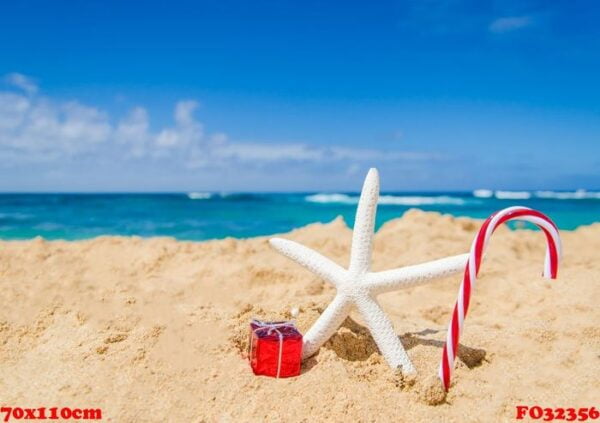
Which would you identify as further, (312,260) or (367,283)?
(312,260)

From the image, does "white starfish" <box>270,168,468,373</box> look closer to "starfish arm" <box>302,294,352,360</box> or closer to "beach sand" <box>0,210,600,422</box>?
"starfish arm" <box>302,294,352,360</box>

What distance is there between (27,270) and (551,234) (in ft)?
17.1

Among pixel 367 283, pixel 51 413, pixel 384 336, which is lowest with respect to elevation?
pixel 51 413

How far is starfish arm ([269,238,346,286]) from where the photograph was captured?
342cm

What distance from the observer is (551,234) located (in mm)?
4035

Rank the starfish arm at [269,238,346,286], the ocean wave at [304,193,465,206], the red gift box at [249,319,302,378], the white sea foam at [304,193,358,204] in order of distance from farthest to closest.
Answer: the white sea foam at [304,193,358,204] → the ocean wave at [304,193,465,206] → the starfish arm at [269,238,346,286] → the red gift box at [249,319,302,378]

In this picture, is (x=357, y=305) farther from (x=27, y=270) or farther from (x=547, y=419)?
(x=27, y=270)

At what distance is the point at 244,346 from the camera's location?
3.39 metres

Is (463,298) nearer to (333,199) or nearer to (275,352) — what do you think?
(275,352)

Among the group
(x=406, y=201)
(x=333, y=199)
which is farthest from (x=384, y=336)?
(x=333, y=199)

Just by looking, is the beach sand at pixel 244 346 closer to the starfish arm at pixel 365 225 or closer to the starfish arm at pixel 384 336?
the starfish arm at pixel 384 336

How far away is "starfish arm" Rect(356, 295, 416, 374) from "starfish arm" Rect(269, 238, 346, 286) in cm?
27

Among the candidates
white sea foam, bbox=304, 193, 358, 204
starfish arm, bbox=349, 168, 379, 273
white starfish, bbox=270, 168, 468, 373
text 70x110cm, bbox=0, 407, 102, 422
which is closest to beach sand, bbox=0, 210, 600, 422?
text 70x110cm, bbox=0, 407, 102, 422

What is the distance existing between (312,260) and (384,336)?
76 cm
